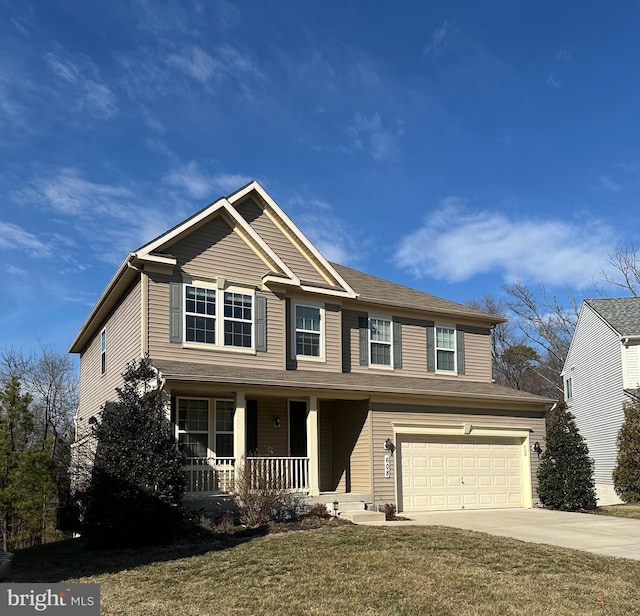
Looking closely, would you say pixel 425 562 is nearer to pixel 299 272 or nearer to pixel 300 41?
pixel 299 272

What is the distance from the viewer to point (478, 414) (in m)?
20.0

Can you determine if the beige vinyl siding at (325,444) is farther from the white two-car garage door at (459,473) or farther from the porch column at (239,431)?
the porch column at (239,431)

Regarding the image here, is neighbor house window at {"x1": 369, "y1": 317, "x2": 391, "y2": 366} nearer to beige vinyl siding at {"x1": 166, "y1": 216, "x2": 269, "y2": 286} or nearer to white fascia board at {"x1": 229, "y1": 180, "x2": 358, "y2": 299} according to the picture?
white fascia board at {"x1": 229, "y1": 180, "x2": 358, "y2": 299}

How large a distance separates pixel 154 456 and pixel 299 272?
25.5 feet

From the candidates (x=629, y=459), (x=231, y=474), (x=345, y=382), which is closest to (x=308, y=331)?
(x=345, y=382)

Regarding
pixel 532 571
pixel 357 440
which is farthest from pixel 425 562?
pixel 357 440

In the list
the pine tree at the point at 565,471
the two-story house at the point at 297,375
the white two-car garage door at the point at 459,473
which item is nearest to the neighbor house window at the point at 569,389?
the two-story house at the point at 297,375

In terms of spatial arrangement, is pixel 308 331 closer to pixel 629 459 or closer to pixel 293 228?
pixel 293 228

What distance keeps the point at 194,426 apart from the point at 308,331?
4160 mm

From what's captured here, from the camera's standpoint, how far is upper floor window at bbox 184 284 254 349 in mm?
17219

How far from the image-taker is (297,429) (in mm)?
18797

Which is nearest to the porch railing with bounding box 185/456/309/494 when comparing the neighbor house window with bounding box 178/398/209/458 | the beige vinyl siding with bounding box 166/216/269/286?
the neighbor house window with bounding box 178/398/209/458

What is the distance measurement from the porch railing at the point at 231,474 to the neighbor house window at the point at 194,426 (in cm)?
65

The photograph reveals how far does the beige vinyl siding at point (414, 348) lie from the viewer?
67.3ft
